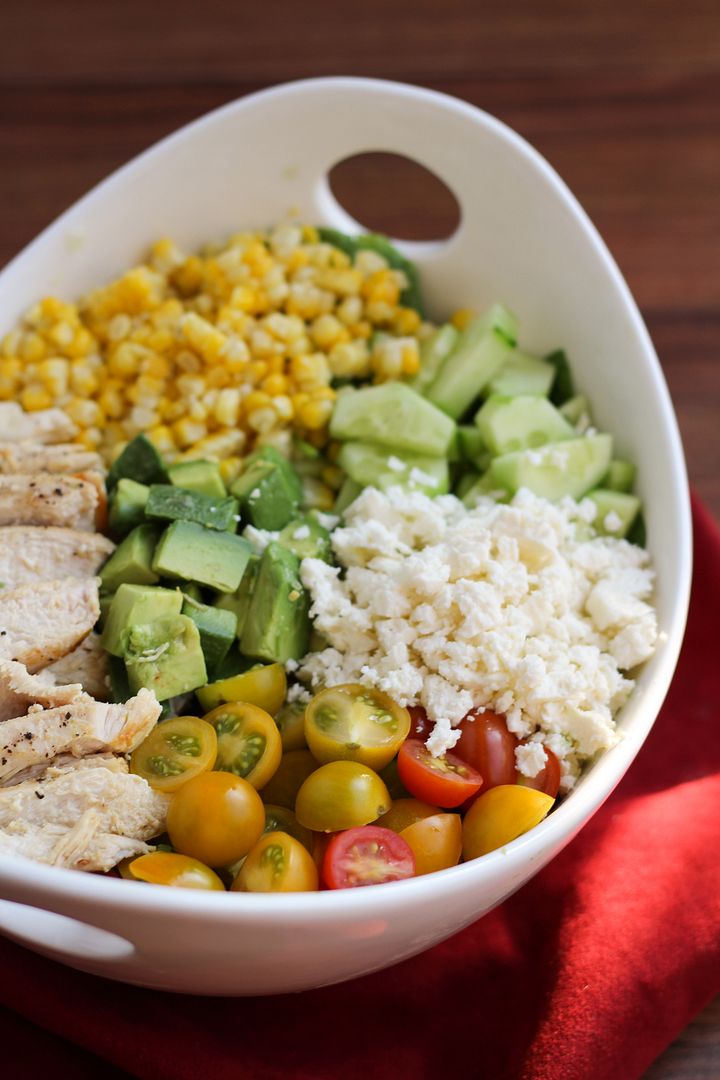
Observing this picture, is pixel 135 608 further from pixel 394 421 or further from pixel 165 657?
pixel 394 421

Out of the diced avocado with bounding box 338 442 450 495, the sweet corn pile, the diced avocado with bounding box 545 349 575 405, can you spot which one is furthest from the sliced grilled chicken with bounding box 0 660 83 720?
the diced avocado with bounding box 545 349 575 405

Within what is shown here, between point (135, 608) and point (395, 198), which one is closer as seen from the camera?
point (135, 608)

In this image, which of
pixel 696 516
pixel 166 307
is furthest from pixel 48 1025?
pixel 696 516

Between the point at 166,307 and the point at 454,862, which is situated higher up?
the point at 166,307

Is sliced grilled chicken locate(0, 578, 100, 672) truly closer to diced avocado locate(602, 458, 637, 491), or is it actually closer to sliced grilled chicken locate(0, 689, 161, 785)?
sliced grilled chicken locate(0, 689, 161, 785)

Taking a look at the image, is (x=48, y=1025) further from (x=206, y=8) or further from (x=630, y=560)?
(x=206, y=8)

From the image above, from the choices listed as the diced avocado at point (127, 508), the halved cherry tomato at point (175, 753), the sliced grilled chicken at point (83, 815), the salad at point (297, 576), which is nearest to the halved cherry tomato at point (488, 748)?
the salad at point (297, 576)

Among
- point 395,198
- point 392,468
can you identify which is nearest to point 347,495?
point 392,468
